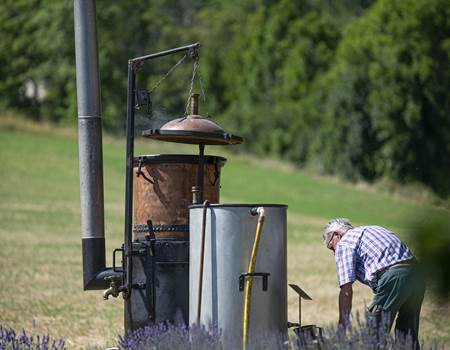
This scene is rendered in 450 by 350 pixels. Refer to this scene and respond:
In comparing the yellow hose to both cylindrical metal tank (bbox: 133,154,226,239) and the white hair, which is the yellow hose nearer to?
the white hair

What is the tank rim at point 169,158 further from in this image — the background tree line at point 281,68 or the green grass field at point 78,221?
the background tree line at point 281,68

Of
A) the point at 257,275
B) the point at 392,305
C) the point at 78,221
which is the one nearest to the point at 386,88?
the point at 78,221

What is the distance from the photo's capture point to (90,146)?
24.1ft

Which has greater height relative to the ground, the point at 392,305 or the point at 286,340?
the point at 392,305

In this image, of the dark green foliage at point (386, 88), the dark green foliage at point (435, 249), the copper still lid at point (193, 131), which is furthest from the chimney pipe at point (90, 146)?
the dark green foliage at point (386, 88)

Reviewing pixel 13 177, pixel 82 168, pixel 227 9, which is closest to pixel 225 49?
pixel 227 9

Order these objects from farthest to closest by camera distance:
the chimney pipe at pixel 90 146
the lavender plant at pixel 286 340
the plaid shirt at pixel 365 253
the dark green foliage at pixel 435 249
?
the chimney pipe at pixel 90 146 → the plaid shirt at pixel 365 253 → the lavender plant at pixel 286 340 → the dark green foliage at pixel 435 249

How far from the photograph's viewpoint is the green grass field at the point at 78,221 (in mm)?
10414

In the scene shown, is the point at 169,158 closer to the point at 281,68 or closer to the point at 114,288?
the point at 114,288

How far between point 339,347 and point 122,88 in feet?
197

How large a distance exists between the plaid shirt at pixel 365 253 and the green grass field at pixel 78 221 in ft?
1.18

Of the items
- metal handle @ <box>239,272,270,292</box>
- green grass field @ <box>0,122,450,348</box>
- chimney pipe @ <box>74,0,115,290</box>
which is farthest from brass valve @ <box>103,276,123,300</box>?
green grass field @ <box>0,122,450,348</box>

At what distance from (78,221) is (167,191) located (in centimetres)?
1905

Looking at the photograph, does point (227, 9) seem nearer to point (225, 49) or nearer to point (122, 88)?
point (225, 49)
